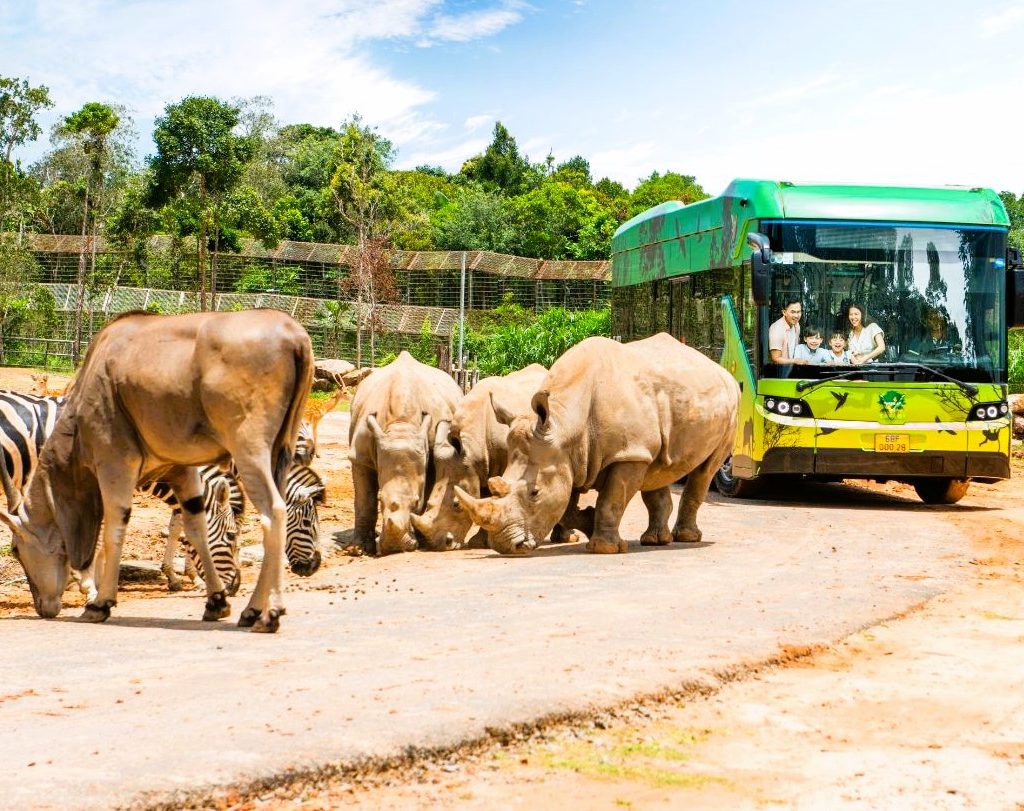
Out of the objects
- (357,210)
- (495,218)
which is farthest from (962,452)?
(495,218)

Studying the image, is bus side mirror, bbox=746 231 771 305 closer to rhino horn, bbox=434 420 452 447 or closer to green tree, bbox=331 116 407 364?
rhino horn, bbox=434 420 452 447

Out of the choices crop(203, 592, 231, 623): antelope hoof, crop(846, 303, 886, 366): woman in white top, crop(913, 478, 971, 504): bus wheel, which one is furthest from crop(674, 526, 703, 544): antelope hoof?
crop(913, 478, 971, 504): bus wheel

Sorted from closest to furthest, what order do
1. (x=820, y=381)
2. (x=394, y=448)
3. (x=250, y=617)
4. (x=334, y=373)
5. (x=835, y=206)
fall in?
(x=250, y=617)
(x=394, y=448)
(x=820, y=381)
(x=835, y=206)
(x=334, y=373)

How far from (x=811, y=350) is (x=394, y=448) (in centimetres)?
551

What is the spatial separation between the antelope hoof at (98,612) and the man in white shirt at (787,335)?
9.30 m

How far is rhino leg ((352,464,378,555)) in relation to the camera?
13.3 m

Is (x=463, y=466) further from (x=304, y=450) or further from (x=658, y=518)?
(x=658, y=518)

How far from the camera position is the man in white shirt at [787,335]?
15.7 m

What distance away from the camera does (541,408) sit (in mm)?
11672

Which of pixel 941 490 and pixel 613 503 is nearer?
pixel 613 503

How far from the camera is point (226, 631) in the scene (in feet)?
26.7

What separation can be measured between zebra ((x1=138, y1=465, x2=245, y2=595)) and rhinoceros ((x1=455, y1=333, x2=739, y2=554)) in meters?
1.99

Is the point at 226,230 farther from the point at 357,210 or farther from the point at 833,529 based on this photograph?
the point at 833,529

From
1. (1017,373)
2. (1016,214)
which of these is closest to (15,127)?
(1017,373)
